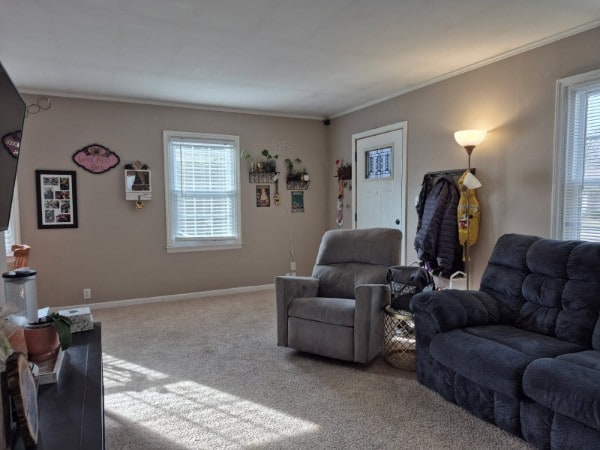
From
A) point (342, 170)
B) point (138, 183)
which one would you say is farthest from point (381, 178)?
point (138, 183)

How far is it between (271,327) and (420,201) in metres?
1.91

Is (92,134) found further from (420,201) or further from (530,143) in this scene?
(530,143)

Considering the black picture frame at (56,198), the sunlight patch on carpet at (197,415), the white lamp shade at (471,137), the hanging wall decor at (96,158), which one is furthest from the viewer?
the hanging wall decor at (96,158)

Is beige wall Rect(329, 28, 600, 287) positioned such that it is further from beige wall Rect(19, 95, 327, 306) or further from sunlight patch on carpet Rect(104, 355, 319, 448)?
sunlight patch on carpet Rect(104, 355, 319, 448)

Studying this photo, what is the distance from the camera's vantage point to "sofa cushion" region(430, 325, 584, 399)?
6.49 feet

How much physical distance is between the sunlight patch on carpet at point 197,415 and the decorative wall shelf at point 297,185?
3322 mm

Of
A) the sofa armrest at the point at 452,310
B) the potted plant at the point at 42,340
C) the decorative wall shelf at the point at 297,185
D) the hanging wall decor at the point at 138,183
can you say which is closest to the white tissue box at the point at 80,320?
the potted plant at the point at 42,340

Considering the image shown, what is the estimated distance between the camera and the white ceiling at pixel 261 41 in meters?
2.50

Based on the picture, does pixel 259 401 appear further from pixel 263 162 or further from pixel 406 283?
pixel 263 162

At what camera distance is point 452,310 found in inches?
97.0

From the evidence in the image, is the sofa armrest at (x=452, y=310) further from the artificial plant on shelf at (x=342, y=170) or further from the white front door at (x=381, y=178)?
the artificial plant on shelf at (x=342, y=170)

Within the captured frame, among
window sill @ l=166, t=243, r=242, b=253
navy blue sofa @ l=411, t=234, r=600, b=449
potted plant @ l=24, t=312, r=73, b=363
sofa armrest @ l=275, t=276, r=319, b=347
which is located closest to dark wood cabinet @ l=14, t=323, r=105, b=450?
potted plant @ l=24, t=312, r=73, b=363

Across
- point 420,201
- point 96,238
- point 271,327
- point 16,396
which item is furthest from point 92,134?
point 16,396

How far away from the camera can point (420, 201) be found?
13.2 ft
